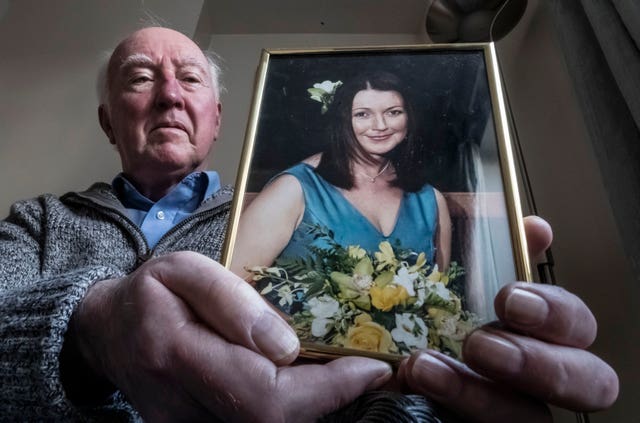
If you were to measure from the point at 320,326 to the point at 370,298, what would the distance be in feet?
0.16

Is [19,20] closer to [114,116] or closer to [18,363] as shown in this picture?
[114,116]

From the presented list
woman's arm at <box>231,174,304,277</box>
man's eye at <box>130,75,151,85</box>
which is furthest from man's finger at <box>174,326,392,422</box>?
man's eye at <box>130,75,151,85</box>

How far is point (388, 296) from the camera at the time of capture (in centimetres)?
37

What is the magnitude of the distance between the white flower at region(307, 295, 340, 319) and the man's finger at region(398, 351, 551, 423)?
0.26ft

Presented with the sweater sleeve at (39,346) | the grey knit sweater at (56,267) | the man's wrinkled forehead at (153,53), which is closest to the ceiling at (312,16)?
the man's wrinkled forehead at (153,53)

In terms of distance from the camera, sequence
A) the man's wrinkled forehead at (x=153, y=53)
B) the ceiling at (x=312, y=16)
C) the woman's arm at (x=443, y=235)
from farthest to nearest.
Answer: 1. the ceiling at (x=312, y=16)
2. the man's wrinkled forehead at (x=153, y=53)
3. the woman's arm at (x=443, y=235)

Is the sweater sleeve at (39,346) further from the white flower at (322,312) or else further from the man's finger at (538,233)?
the man's finger at (538,233)

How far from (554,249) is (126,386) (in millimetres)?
852

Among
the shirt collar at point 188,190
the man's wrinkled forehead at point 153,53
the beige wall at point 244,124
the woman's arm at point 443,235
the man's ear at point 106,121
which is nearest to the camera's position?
the woman's arm at point 443,235

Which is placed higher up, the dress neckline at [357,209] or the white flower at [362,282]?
the dress neckline at [357,209]

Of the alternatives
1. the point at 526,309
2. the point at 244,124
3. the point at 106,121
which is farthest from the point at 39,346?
the point at 244,124

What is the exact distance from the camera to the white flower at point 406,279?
0.38 m

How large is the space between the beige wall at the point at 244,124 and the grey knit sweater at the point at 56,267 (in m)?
0.61

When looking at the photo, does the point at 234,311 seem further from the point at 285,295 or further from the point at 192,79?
the point at 192,79
